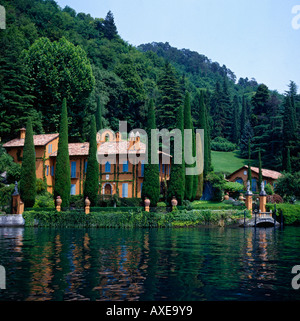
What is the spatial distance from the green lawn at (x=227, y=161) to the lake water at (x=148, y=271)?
2027 inches

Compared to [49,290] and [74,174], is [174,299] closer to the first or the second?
[49,290]

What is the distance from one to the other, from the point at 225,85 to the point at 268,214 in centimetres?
6934

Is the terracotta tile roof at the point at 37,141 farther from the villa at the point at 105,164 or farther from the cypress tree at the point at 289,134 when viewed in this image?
the cypress tree at the point at 289,134

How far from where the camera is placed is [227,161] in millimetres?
79125

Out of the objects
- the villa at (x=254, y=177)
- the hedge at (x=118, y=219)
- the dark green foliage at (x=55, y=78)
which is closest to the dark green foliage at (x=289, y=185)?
the villa at (x=254, y=177)

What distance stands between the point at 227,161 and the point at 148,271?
6644 centimetres

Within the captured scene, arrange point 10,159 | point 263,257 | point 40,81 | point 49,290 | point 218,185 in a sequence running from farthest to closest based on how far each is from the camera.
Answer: point 40,81
point 218,185
point 10,159
point 263,257
point 49,290

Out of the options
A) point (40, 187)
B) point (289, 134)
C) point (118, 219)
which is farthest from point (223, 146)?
point (118, 219)

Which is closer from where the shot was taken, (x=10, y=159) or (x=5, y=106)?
(x=10, y=159)

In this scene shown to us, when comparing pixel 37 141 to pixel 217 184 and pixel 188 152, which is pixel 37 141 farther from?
pixel 217 184

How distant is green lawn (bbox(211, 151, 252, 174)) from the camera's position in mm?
74125

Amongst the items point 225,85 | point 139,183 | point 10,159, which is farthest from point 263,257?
point 225,85

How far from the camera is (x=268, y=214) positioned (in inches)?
1553

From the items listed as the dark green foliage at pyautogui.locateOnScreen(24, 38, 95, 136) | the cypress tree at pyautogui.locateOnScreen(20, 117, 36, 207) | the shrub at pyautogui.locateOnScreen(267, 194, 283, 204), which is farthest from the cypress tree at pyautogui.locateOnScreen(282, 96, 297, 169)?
the cypress tree at pyautogui.locateOnScreen(20, 117, 36, 207)
